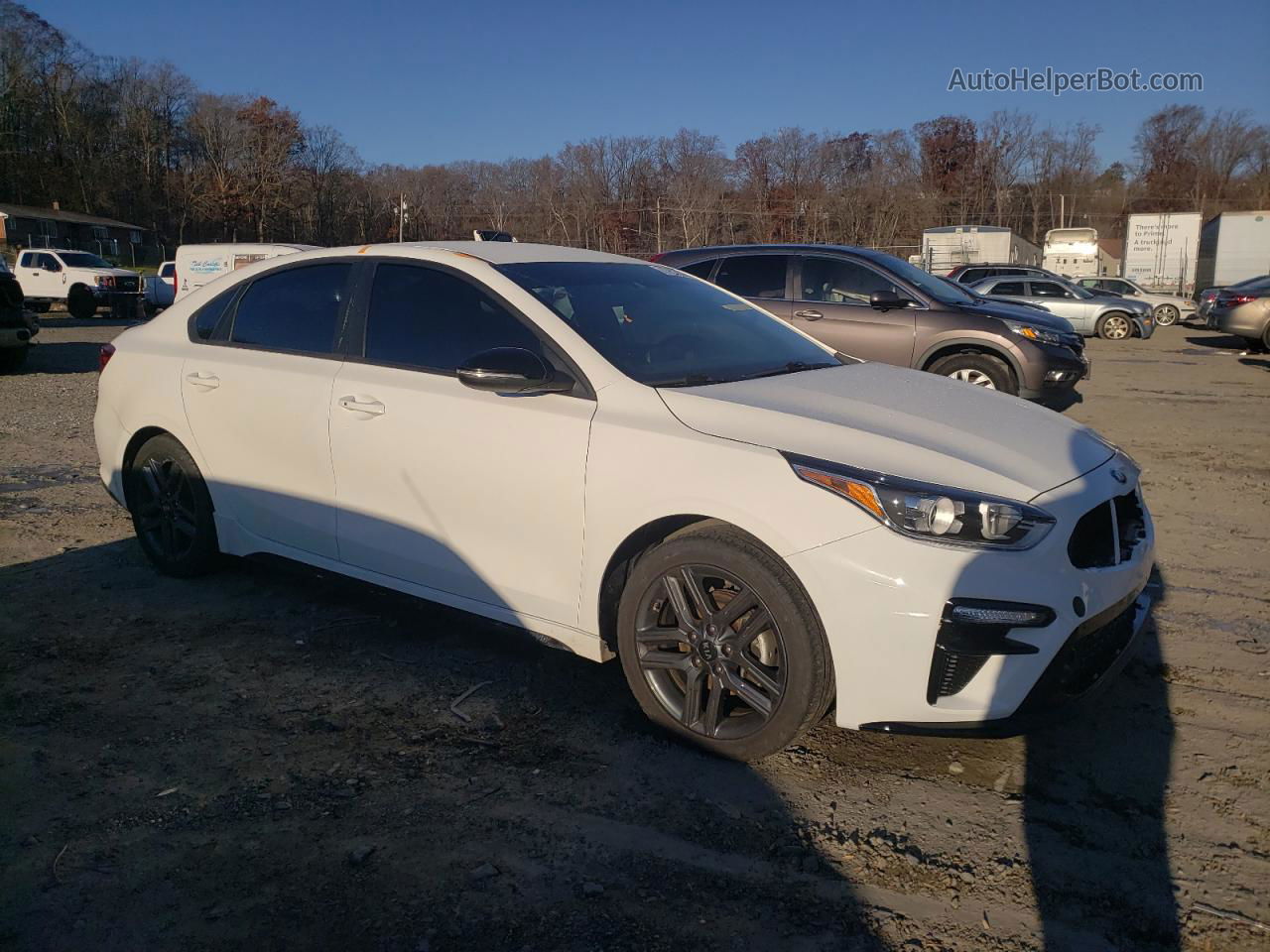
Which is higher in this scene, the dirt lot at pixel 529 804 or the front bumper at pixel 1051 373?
the front bumper at pixel 1051 373

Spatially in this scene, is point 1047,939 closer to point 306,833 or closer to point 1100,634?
point 1100,634

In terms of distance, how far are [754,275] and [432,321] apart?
248 inches

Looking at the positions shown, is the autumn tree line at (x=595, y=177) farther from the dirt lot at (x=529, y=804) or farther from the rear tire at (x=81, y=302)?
the dirt lot at (x=529, y=804)

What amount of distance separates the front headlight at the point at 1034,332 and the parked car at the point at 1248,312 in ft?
39.4

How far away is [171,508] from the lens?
489cm

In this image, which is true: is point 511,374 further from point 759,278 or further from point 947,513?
point 759,278

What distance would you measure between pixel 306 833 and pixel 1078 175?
A: 7638cm

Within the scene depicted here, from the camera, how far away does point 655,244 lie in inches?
1857

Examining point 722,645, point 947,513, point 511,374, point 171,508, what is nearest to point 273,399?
point 171,508

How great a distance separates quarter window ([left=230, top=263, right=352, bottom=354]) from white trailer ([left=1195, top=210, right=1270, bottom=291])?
111 ft

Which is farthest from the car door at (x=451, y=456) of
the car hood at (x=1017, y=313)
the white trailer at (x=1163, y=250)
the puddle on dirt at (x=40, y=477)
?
the white trailer at (x=1163, y=250)

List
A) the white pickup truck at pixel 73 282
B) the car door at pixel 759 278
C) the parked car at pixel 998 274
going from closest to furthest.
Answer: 1. the car door at pixel 759 278
2. the parked car at pixel 998 274
3. the white pickup truck at pixel 73 282

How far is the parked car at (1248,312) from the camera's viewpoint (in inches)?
734

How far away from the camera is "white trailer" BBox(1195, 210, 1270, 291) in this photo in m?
31.2
